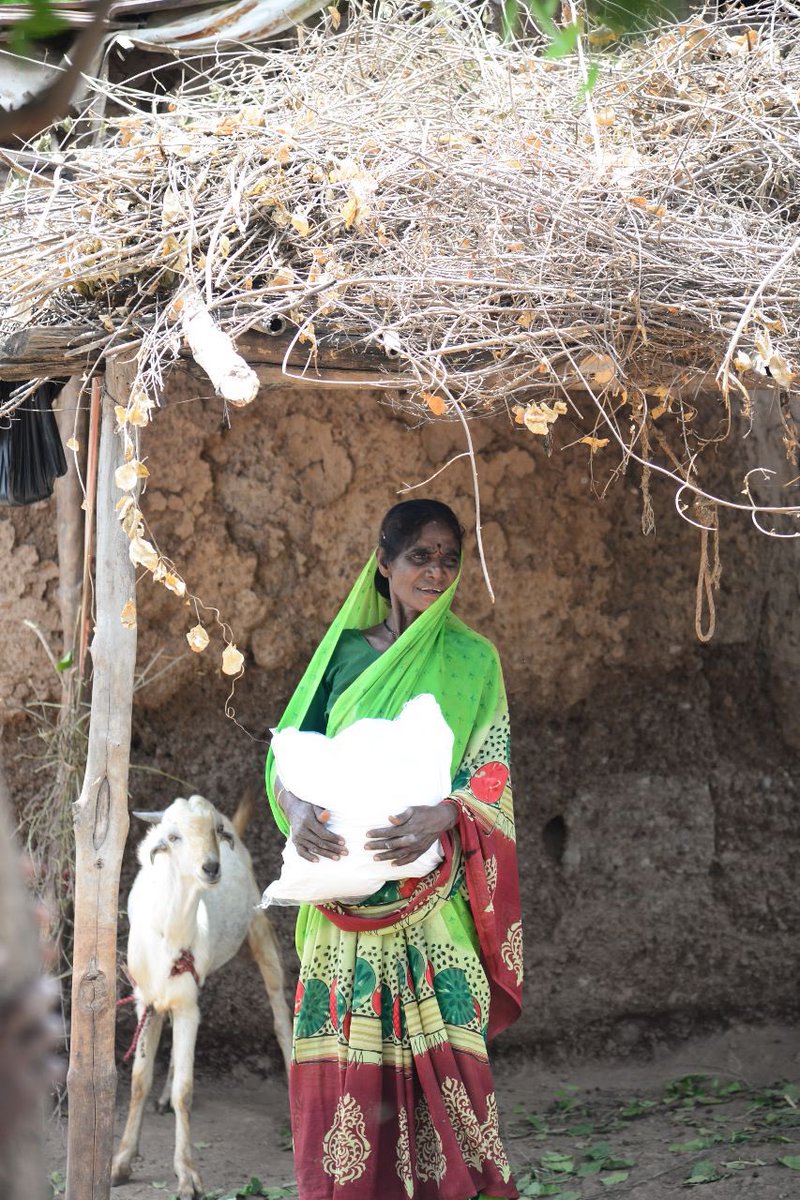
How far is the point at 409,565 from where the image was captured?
12.5ft

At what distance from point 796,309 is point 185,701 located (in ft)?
9.50

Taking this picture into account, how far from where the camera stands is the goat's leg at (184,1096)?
437cm

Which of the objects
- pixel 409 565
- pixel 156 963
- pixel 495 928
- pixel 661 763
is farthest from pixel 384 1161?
pixel 661 763

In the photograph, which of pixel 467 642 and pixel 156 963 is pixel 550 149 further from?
pixel 156 963

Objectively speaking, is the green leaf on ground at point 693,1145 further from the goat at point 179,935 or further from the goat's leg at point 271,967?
the goat at point 179,935

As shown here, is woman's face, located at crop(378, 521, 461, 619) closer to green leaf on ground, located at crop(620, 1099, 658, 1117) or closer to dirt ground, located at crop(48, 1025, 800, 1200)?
dirt ground, located at crop(48, 1025, 800, 1200)

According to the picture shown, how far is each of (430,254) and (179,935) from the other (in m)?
2.29

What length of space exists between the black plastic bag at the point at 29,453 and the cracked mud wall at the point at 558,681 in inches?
42.9

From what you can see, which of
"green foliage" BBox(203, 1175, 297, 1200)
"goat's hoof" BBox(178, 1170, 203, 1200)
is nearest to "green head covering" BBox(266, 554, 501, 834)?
"goat's hoof" BBox(178, 1170, 203, 1200)

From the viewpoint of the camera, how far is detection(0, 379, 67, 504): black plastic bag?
13.2 feet

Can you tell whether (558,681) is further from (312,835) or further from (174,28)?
(174,28)

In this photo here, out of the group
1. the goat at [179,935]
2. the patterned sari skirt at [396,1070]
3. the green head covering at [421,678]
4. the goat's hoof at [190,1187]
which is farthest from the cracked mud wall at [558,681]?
the patterned sari skirt at [396,1070]

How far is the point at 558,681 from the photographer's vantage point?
5.72m

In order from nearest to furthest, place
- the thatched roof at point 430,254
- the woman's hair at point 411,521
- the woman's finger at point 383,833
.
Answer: the thatched roof at point 430,254, the woman's finger at point 383,833, the woman's hair at point 411,521
